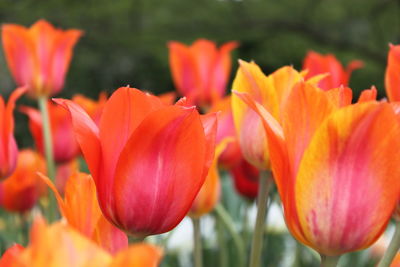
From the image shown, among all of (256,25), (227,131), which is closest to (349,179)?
(227,131)

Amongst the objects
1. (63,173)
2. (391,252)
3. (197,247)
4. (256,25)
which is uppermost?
(391,252)

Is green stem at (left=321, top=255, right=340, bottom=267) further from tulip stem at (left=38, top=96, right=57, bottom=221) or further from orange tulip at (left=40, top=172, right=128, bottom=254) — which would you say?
tulip stem at (left=38, top=96, right=57, bottom=221)

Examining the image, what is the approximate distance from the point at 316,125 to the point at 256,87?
14 centimetres

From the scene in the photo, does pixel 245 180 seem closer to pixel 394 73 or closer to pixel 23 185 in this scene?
pixel 23 185

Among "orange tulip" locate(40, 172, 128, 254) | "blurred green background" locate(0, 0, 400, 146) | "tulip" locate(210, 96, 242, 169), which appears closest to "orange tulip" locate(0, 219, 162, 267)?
"orange tulip" locate(40, 172, 128, 254)

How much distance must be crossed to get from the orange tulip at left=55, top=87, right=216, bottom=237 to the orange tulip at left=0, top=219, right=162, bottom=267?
0.13 meters

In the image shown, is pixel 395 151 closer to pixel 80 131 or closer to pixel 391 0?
pixel 80 131

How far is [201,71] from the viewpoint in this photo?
3.44 feet

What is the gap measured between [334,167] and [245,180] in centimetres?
52

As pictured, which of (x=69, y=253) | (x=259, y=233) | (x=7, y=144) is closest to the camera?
(x=69, y=253)

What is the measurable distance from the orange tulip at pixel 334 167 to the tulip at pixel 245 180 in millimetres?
479

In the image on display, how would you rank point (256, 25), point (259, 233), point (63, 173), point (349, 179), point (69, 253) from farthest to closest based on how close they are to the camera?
point (256, 25), point (63, 173), point (259, 233), point (349, 179), point (69, 253)

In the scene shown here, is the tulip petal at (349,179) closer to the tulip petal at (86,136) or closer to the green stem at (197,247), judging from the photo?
the tulip petal at (86,136)

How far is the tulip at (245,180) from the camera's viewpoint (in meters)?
0.81
